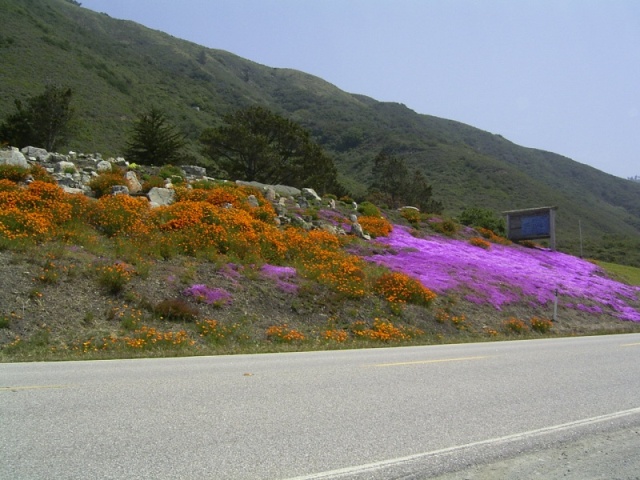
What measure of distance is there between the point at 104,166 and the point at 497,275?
19.5 m

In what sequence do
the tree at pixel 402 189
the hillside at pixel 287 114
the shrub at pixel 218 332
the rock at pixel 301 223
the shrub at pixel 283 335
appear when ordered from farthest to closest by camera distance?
the hillside at pixel 287 114 → the tree at pixel 402 189 → the rock at pixel 301 223 → the shrub at pixel 283 335 → the shrub at pixel 218 332

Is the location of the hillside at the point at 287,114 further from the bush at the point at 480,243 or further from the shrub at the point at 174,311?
the shrub at the point at 174,311

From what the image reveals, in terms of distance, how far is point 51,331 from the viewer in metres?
12.2

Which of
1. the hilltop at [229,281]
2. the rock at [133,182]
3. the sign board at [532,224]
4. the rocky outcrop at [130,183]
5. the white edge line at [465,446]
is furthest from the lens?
the sign board at [532,224]

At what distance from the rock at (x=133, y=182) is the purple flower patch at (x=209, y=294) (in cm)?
888

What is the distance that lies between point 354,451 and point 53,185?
17.9m

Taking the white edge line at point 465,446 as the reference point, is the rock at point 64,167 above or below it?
above

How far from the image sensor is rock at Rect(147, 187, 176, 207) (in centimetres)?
2211

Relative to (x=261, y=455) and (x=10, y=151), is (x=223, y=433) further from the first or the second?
(x=10, y=151)

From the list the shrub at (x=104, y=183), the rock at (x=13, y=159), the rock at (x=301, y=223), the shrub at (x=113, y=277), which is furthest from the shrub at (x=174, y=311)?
the rock at (x=13, y=159)

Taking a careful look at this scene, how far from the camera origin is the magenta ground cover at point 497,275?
22.7 meters

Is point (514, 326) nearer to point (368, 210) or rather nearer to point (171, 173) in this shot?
point (368, 210)

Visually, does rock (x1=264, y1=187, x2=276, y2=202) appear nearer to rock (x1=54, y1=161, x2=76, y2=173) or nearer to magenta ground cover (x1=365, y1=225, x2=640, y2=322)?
magenta ground cover (x1=365, y1=225, x2=640, y2=322)

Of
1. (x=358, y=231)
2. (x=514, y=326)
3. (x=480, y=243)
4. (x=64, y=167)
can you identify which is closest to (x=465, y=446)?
(x=514, y=326)
